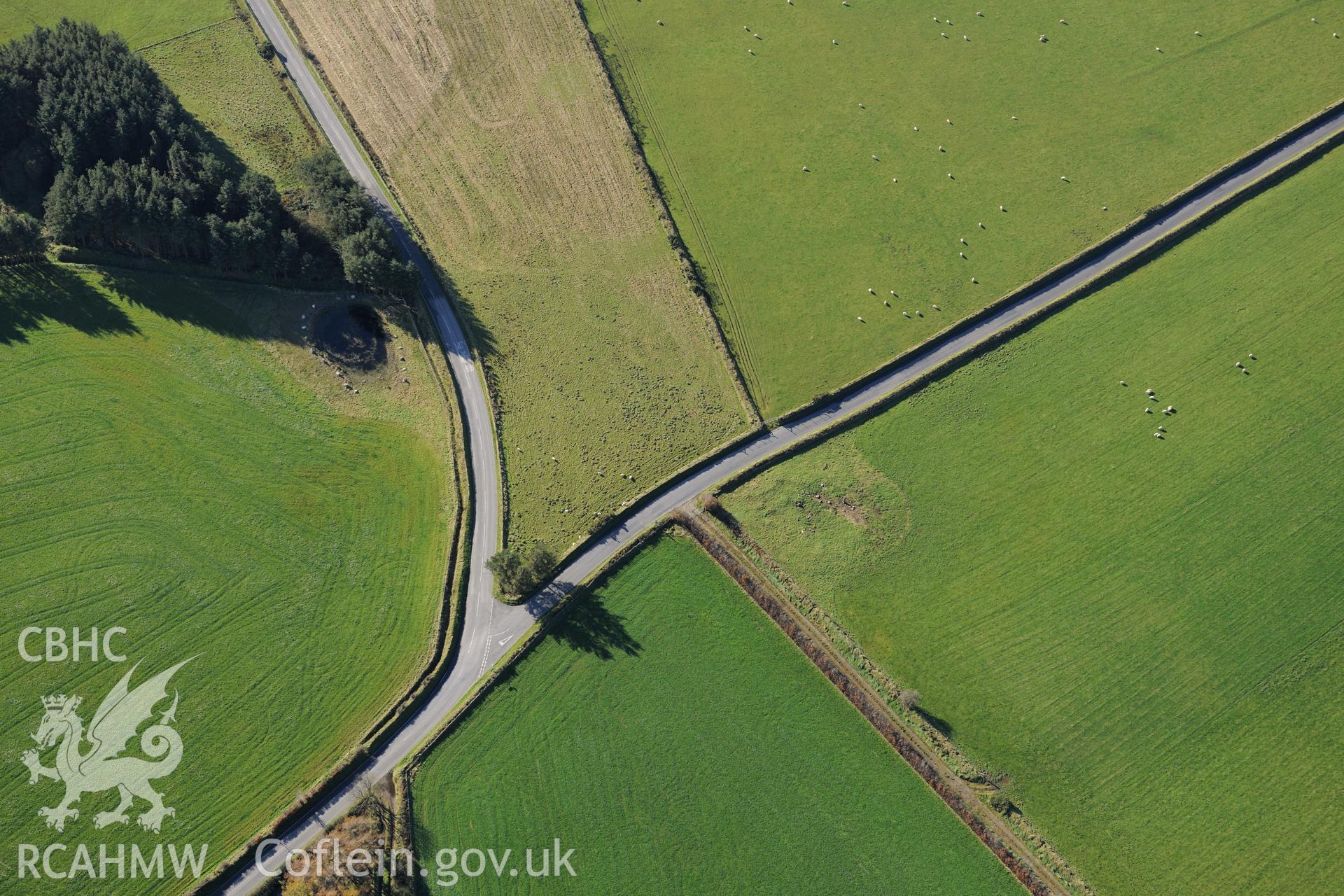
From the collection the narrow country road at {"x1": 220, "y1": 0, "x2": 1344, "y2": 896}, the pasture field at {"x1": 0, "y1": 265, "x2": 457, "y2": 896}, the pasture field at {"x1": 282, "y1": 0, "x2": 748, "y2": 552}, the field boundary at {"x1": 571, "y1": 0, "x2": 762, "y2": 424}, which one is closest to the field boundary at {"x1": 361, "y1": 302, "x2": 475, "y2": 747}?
the narrow country road at {"x1": 220, "y1": 0, "x2": 1344, "y2": 896}

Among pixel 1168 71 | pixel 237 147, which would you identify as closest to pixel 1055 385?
pixel 1168 71

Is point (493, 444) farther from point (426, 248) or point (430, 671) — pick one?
point (426, 248)

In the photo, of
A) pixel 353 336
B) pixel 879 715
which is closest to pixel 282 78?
pixel 353 336

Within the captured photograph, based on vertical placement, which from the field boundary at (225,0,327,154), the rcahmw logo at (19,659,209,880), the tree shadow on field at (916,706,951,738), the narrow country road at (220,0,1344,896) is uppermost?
the field boundary at (225,0,327,154)

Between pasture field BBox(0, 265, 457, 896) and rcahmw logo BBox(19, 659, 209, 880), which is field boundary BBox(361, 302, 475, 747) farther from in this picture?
rcahmw logo BBox(19, 659, 209, 880)

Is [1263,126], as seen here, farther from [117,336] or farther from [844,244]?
[117,336]
